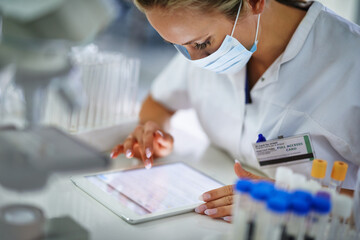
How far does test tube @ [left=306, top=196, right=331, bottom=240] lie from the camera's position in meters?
0.87

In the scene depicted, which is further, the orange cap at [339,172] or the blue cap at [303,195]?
the orange cap at [339,172]

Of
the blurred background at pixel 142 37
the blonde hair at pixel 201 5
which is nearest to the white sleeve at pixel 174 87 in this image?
the blurred background at pixel 142 37

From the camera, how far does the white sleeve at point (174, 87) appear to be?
212 cm

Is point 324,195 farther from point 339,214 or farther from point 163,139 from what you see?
point 163,139

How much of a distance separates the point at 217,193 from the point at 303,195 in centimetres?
50

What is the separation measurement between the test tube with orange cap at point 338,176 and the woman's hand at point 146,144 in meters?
0.78

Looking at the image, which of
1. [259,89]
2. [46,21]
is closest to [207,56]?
[259,89]

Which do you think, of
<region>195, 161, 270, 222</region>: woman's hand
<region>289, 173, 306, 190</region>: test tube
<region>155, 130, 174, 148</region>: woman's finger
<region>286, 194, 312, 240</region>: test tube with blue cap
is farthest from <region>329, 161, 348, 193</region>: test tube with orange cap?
<region>155, 130, 174, 148</region>: woman's finger

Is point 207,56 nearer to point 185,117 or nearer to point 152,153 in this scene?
point 152,153

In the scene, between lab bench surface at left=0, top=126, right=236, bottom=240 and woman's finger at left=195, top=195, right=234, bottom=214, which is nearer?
lab bench surface at left=0, top=126, right=236, bottom=240

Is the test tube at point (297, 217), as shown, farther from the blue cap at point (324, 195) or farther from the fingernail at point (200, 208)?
the fingernail at point (200, 208)

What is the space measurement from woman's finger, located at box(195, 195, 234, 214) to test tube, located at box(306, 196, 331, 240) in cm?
40

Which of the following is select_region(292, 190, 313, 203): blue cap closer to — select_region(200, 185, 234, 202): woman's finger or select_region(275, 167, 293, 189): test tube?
select_region(275, 167, 293, 189): test tube

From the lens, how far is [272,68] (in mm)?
1606
